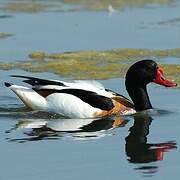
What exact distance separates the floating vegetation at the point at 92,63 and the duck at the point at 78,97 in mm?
2302

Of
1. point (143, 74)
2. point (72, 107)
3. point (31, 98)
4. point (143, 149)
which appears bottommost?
point (143, 149)

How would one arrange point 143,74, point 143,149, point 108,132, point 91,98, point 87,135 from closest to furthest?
point 143,149 → point 87,135 → point 108,132 → point 91,98 → point 143,74

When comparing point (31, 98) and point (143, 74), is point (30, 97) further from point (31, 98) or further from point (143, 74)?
point (143, 74)

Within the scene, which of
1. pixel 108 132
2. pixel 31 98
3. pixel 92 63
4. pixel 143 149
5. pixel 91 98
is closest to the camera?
pixel 143 149

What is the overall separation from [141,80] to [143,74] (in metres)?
0.12

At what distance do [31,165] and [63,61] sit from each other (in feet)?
25.1

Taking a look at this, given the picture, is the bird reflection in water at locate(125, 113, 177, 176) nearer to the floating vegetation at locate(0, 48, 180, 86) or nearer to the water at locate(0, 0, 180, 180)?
the water at locate(0, 0, 180, 180)

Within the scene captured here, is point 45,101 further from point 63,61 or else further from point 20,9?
point 20,9

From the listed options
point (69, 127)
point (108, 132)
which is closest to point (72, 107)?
point (69, 127)

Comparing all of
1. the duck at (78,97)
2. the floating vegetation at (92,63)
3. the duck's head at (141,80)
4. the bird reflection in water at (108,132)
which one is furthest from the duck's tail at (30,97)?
the floating vegetation at (92,63)

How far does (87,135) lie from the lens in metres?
12.4

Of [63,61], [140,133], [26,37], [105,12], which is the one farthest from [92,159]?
[105,12]

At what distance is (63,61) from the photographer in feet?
59.4

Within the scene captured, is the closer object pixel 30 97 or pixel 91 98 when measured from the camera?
pixel 91 98
